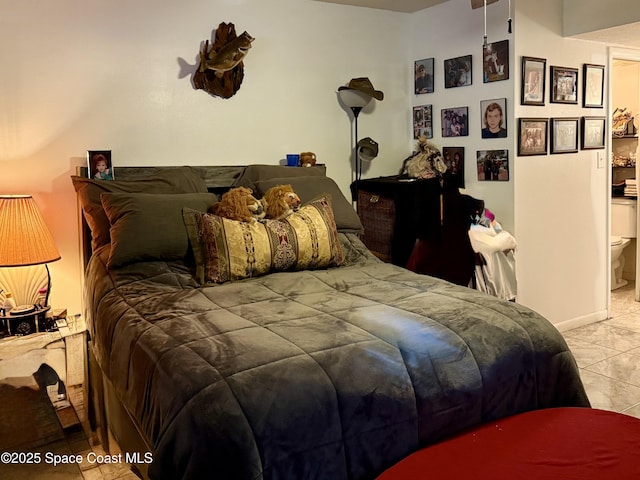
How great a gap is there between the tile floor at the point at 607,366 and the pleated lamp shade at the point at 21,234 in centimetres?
78

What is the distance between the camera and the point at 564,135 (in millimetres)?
4020

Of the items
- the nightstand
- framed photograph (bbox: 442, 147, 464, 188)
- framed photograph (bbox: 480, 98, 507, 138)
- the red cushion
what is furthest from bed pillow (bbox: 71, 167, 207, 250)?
the red cushion

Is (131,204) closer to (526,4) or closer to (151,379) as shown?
(151,379)

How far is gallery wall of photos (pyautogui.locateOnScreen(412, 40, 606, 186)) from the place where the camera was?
3.76 metres

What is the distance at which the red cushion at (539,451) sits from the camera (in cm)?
166

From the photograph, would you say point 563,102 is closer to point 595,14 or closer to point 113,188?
point 595,14

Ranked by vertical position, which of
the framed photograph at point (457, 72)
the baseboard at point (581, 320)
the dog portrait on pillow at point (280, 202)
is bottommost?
the baseboard at point (581, 320)

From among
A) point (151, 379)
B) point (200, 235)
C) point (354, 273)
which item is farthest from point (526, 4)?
point (151, 379)

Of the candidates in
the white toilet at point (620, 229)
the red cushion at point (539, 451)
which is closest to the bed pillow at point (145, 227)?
the red cushion at point (539, 451)

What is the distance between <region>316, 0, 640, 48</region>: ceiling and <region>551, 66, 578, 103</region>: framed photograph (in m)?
0.24

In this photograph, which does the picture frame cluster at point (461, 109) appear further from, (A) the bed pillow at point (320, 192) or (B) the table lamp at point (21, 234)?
(B) the table lamp at point (21, 234)

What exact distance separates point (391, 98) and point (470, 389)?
290 centimetres

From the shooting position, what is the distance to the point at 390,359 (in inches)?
71.5

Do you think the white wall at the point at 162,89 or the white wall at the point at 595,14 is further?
the white wall at the point at 595,14
